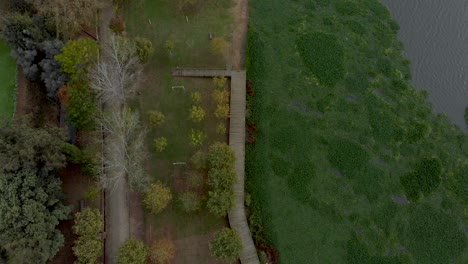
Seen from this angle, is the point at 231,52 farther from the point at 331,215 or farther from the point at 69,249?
the point at 69,249

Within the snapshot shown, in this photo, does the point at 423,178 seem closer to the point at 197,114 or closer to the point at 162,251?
the point at 197,114

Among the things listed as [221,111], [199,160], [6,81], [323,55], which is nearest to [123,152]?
[199,160]

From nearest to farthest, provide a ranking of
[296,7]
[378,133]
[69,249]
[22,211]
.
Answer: [22,211] → [69,249] → [378,133] → [296,7]

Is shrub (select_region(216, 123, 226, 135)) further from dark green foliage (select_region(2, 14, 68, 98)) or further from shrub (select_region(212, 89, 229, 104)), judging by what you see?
dark green foliage (select_region(2, 14, 68, 98))

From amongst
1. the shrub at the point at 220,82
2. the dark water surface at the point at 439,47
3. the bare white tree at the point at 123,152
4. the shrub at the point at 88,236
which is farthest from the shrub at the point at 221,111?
the dark water surface at the point at 439,47

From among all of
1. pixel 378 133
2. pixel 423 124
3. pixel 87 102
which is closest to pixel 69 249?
pixel 87 102
